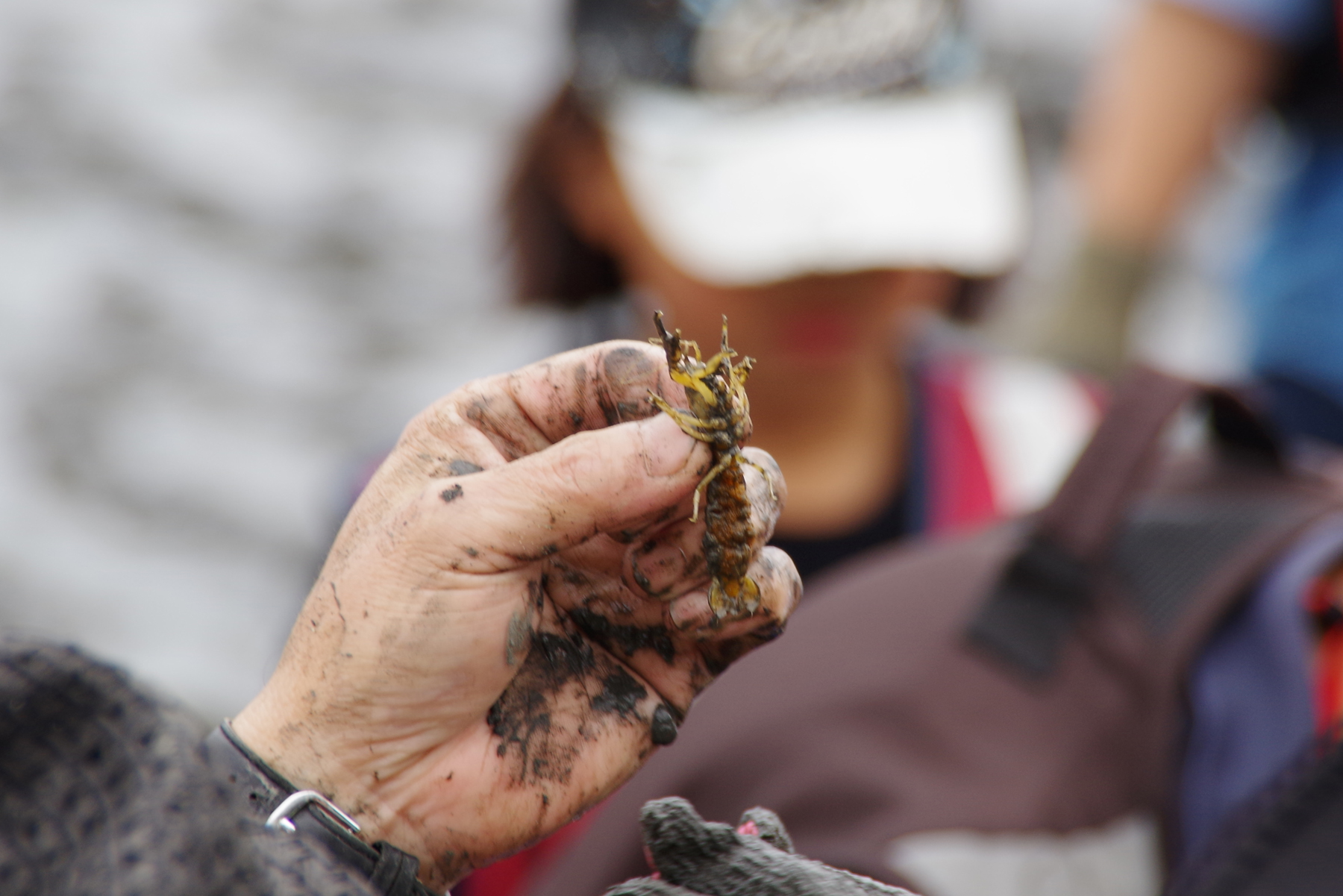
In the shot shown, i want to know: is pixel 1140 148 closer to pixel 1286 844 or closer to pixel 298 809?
pixel 1286 844

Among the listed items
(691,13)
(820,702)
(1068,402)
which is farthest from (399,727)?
(1068,402)

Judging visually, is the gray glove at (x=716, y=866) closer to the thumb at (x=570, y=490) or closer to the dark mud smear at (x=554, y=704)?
the dark mud smear at (x=554, y=704)

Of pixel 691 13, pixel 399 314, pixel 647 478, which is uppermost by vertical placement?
pixel 691 13

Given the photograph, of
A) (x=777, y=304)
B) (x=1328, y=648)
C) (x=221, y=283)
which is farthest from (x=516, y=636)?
(x=221, y=283)

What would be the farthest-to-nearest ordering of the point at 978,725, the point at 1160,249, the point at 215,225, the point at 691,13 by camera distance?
the point at 215,225 → the point at 1160,249 → the point at 691,13 → the point at 978,725

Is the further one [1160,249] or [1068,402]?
[1160,249]

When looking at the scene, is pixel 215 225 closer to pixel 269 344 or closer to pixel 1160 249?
pixel 269 344

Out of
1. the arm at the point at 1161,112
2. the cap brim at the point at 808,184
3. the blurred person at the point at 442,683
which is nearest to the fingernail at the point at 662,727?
the blurred person at the point at 442,683

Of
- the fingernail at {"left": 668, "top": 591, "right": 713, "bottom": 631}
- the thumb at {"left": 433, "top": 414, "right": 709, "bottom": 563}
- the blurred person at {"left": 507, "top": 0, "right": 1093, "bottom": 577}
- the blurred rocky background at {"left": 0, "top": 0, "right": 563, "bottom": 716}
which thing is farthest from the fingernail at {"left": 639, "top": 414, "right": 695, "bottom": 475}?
the blurred rocky background at {"left": 0, "top": 0, "right": 563, "bottom": 716}
